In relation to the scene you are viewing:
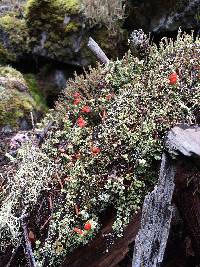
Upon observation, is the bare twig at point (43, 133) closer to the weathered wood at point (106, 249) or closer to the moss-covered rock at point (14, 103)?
the moss-covered rock at point (14, 103)

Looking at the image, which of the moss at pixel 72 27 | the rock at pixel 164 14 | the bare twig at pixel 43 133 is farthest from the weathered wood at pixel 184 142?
the moss at pixel 72 27

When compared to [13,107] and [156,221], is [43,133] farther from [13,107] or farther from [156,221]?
[156,221]

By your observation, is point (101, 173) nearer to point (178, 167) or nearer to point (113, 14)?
point (178, 167)

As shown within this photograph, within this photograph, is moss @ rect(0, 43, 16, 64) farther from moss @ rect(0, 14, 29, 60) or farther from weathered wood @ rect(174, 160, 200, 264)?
weathered wood @ rect(174, 160, 200, 264)


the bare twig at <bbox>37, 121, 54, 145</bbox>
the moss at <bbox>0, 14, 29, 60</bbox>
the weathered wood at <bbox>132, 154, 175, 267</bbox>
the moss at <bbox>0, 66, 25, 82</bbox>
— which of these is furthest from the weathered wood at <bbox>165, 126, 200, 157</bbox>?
the moss at <bbox>0, 14, 29, 60</bbox>

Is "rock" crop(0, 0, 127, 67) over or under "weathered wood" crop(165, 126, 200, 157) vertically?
under

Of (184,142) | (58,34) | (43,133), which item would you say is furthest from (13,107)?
(184,142)
